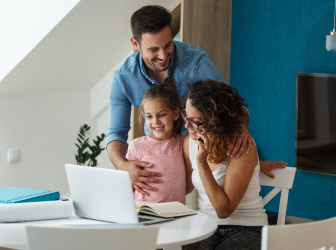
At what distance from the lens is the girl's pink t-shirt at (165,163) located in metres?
2.38

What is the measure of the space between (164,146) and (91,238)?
1060 mm

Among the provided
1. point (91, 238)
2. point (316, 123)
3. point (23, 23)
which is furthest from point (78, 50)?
point (91, 238)

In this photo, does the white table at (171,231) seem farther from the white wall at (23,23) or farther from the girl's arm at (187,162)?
the white wall at (23,23)

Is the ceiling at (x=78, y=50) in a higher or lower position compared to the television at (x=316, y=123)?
higher

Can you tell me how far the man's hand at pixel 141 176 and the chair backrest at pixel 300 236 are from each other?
0.93 meters

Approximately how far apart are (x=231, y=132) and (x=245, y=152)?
0.10 m

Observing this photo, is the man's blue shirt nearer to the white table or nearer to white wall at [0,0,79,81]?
the white table

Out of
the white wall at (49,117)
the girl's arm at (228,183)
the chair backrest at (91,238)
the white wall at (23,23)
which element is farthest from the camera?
the white wall at (49,117)

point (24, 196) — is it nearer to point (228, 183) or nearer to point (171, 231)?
point (171, 231)

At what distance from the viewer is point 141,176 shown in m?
2.39

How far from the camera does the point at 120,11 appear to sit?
157 inches

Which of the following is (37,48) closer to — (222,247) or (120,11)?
(120,11)

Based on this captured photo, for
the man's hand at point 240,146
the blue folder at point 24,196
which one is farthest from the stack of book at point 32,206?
the man's hand at point 240,146

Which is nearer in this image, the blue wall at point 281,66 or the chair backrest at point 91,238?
the chair backrest at point 91,238
